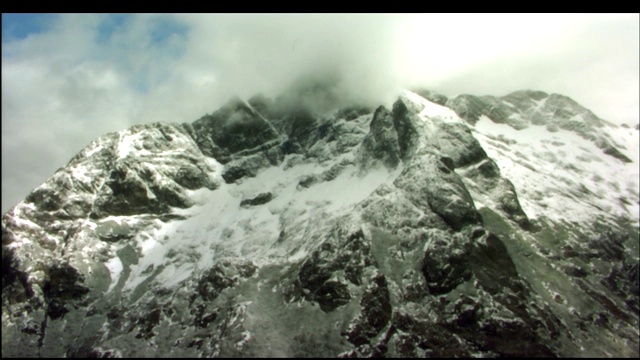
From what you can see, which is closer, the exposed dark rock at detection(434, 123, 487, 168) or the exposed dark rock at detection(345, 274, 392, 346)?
the exposed dark rock at detection(345, 274, 392, 346)

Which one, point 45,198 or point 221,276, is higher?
point 45,198

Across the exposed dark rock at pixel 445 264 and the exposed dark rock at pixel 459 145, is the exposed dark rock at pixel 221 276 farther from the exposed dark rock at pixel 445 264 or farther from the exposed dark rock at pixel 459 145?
the exposed dark rock at pixel 459 145

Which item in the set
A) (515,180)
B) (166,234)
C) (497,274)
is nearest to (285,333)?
(497,274)

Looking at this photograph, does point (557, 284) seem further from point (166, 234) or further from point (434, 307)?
point (166, 234)

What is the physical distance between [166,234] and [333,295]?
3618 inches

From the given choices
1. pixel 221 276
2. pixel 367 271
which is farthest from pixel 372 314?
pixel 221 276

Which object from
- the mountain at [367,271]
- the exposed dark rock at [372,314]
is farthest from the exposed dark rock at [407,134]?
the exposed dark rock at [372,314]

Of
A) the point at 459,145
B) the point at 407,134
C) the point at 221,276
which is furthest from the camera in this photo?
the point at 407,134

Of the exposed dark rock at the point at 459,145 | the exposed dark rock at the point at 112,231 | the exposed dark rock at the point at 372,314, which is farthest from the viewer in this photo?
the exposed dark rock at the point at 112,231

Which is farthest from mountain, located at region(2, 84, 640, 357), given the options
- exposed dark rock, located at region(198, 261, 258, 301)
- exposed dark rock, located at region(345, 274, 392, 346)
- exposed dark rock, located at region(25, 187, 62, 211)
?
exposed dark rock, located at region(198, 261, 258, 301)

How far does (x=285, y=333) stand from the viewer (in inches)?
5039

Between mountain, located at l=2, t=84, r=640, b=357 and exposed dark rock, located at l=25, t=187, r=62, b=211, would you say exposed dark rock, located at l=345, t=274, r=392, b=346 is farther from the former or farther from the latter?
exposed dark rock, located at l=25, t=187, r=62, b=211

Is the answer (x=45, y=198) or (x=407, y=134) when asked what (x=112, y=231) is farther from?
(x=407, y=134)

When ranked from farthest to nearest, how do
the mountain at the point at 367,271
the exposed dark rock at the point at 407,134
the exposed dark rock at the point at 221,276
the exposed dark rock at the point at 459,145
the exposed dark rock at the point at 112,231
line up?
the exposed dark rock at the point at 112,231 → the exposed dark rock at the point at 407,134 → the exposed dark rock at the point at 459,145 → the exposed dark rock at the point at 221,276 → the mountain at the point at 367,271
